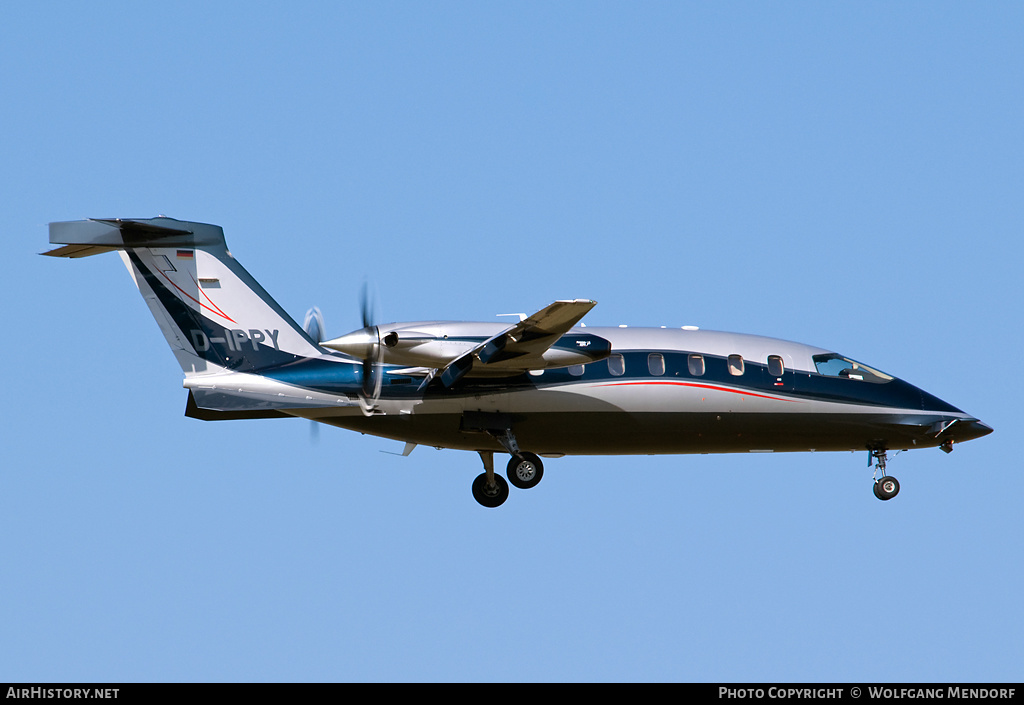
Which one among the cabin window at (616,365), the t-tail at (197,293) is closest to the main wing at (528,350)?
the cabin window at (616,365)

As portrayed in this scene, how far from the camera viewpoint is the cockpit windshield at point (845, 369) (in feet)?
112

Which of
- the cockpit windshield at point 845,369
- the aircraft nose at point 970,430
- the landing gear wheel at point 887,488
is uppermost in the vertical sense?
the cockpit windshield at point 845,369

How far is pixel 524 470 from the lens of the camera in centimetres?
3222

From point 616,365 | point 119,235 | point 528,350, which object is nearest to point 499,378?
point 528,350

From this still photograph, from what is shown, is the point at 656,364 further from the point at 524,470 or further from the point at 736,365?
the point at 524,470

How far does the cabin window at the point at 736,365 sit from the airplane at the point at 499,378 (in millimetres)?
42

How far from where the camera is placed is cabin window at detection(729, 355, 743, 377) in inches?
1305

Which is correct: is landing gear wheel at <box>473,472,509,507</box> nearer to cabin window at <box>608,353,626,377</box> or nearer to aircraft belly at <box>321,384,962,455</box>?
aircraft belly at <box>321,384,962,455</box>

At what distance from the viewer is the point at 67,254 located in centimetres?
3097

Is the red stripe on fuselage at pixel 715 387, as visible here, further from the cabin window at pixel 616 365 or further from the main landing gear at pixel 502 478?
the main landing gear at pixel 502 478

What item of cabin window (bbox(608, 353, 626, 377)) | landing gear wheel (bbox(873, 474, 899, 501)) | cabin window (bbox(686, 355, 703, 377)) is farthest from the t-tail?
landing gear wheel (bbox(873, 474, 899, 501))

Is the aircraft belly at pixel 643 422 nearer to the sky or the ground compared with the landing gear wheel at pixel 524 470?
nearer to the sky

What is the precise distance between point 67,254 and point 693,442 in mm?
15003

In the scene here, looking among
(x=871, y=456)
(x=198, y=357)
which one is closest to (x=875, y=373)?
(x=871, y=456)
